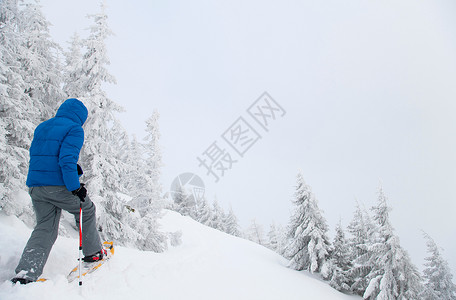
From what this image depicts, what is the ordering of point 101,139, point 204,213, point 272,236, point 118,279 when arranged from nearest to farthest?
1. point 118,279
2. point 101,139
3. point 204,213
4. point 272,236

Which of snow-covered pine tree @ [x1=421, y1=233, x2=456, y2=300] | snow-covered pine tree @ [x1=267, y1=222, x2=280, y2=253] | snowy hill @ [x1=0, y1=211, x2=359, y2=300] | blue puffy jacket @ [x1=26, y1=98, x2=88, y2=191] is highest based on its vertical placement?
snow-covered pine tree @ [x1=421, y1=233, x2=456, y2=300]

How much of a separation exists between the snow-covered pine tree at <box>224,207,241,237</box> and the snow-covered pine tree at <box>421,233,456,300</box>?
1196 inches

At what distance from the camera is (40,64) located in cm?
1202

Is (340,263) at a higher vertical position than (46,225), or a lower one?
higher

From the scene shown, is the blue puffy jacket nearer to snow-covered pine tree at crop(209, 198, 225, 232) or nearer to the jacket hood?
the jacket hood

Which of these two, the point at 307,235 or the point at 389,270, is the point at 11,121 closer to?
the point at 307,235

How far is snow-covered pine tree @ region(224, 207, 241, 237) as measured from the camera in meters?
47.0

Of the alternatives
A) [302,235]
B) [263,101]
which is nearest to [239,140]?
[263,101]

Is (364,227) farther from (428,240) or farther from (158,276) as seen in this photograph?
(158,276)

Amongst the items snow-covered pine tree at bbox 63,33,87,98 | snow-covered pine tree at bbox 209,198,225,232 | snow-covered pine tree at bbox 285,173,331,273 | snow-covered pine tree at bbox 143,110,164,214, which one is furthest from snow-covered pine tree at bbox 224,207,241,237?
snow-covered pine tree at bbox 63,33,87,98

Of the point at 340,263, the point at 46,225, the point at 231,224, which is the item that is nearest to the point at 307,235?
the point at 340,263

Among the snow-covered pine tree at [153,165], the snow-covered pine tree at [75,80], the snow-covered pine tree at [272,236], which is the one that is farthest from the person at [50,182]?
the snow-covered pine tree at [272,236]

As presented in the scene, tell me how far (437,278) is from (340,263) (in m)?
8.49

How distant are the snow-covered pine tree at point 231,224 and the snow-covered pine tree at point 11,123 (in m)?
40.9
